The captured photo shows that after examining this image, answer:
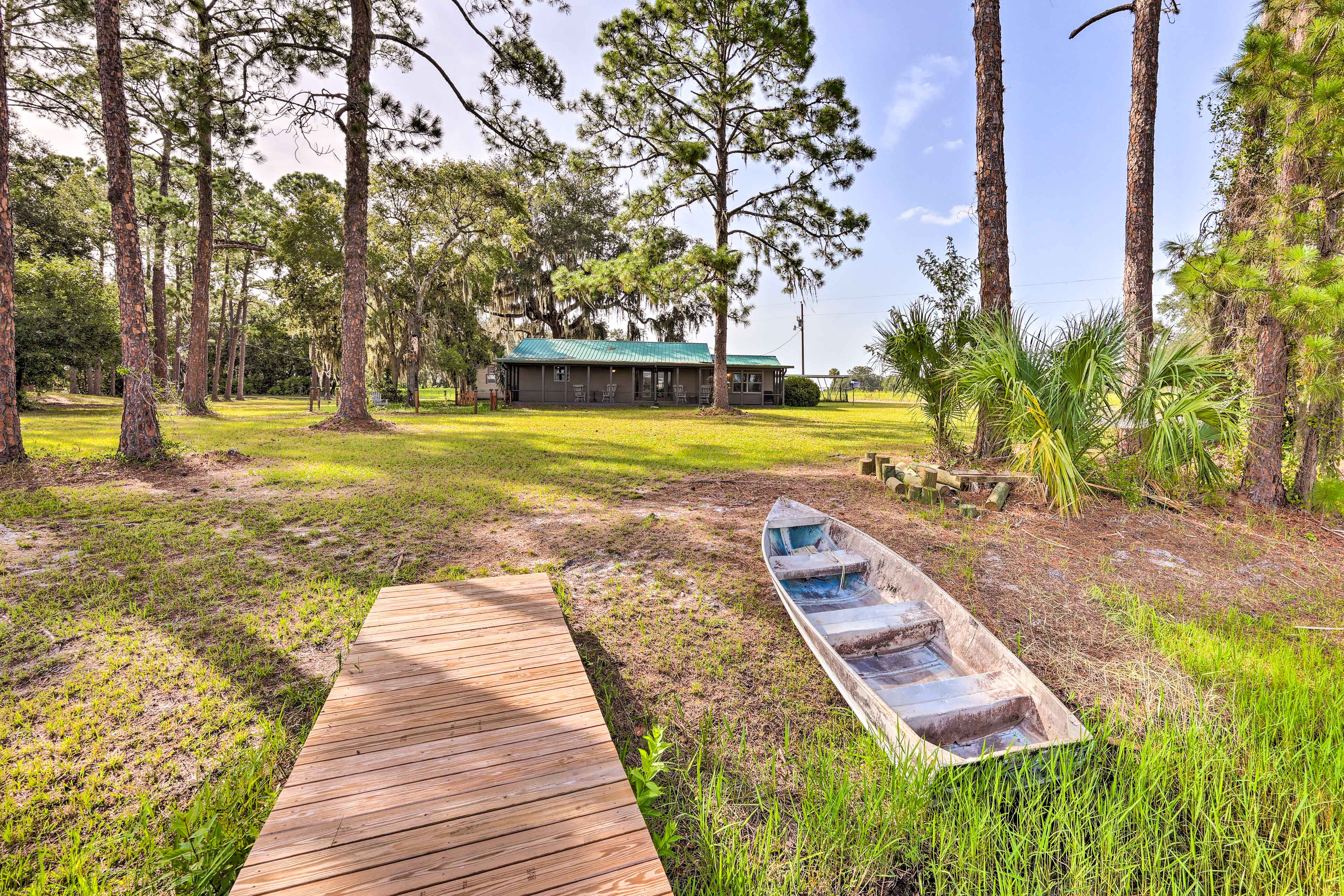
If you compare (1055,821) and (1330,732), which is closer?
(1055,821)

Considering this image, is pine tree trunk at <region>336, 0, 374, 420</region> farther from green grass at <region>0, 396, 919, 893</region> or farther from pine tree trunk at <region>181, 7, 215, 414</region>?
green grass at <region>0, 396, 919, 893</region>

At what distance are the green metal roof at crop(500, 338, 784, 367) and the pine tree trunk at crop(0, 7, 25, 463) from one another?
17348 mm

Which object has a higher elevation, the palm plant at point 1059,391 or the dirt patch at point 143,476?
the palm plant at point 1059,391

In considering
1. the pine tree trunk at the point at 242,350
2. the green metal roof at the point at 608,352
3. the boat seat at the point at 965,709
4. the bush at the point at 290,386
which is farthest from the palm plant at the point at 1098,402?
the bush at the point at 290,386

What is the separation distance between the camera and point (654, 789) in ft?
6.45

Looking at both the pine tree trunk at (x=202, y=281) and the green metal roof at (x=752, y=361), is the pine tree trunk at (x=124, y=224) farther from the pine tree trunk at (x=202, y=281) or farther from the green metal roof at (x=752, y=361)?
the green metal roof at (x=752, y=361)

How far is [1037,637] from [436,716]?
363cm

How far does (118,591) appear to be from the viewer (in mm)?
3742

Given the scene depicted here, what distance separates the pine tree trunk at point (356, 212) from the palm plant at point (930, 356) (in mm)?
12079

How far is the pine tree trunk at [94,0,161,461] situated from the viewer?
7.08m

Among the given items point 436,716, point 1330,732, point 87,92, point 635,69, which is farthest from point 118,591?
point 635,69

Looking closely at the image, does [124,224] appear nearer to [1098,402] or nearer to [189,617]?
[189,617]

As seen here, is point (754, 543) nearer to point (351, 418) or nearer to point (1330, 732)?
point (1330, 732)

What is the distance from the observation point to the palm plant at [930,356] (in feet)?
23.5
